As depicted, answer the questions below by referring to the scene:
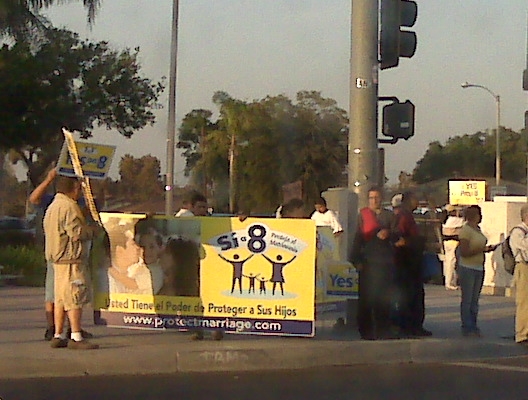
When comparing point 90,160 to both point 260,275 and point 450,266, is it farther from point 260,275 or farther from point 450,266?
point 450,266

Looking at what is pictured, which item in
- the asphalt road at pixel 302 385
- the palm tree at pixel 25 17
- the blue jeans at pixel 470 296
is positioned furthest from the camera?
the palm tree at pixel 25 17

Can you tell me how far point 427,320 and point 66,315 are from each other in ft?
17.1

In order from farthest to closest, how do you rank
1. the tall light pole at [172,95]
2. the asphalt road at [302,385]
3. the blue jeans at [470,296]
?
1. the tall light pole at [172,95]
2. the blue jeans at [470,296]
3. the asphalt road at [302,385]

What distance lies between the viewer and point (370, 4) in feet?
37.1

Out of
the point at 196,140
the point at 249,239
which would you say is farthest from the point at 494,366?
the point at 196,140

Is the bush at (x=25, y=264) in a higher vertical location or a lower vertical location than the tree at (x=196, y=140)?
lower

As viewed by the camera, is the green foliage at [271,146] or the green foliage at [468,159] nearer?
the green foliage at [271,146]

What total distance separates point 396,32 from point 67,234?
177 inches

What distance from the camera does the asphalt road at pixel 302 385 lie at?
8.23 meters

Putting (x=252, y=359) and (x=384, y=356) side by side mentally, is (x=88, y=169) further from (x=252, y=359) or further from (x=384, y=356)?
(x=384, y=356)

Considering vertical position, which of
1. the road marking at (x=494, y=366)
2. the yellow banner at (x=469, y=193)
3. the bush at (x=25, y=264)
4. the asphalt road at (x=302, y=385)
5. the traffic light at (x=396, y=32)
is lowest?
the asphalt road at (x=302, y=385)

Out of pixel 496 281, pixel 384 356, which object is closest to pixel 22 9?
pixel 496 281

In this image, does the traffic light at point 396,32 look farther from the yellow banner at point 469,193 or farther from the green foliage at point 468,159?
the green foliage at point 468,159

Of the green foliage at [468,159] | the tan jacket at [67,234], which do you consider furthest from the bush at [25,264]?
the green foliage at [468,159]
